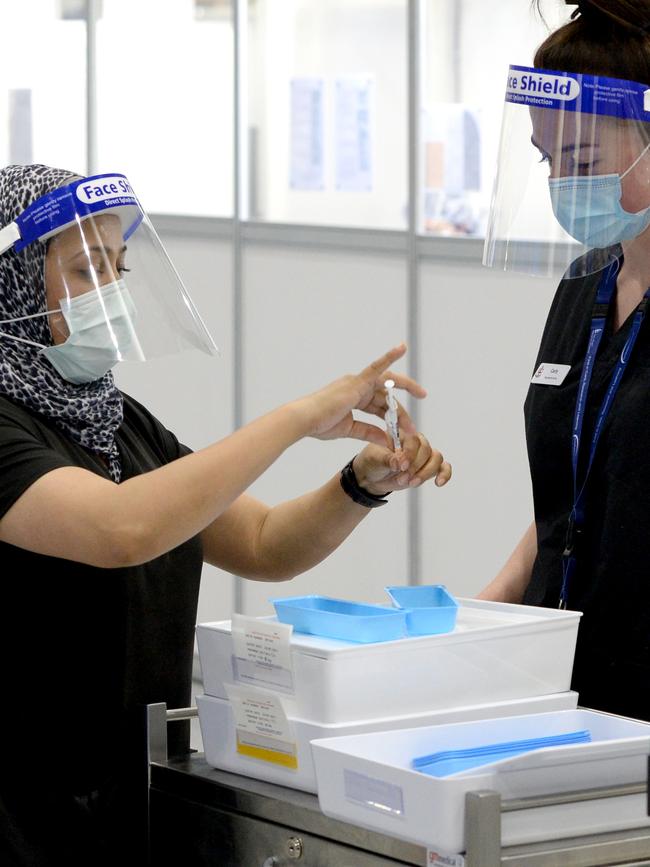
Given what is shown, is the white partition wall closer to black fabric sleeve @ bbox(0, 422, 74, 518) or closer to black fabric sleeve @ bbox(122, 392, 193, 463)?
black fabric sleeve @ bbox(122, 392, 193, 463)

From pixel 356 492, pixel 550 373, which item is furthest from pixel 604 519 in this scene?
pixel 356 492

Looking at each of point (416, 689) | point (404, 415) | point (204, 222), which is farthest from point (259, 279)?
point (416, 689)

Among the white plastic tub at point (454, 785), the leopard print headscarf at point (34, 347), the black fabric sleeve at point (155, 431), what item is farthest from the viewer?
the black fabric sleeve at point (155, 431)

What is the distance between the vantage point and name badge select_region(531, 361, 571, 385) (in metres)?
2.13

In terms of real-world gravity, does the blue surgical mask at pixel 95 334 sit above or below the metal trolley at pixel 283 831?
above

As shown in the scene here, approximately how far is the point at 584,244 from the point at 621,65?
0.25 m

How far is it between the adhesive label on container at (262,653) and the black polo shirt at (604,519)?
1.67 feet

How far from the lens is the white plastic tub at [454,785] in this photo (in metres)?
1.42

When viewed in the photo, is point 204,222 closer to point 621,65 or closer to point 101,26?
point 101,26

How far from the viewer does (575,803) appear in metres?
1.47

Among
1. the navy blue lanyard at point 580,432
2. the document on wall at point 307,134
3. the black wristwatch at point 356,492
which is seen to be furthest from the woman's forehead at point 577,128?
the document on wall at point 307,134

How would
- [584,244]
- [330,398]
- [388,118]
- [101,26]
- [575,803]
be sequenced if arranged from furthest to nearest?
[101,26] < [388,118] < [584,244] < [330,398] < [575,803]

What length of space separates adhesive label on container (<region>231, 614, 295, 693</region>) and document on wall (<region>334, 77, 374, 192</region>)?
3082 millimetres

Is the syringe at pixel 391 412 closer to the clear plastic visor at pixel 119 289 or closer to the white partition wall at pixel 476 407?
the clear plastic visor at pixel 119 289
